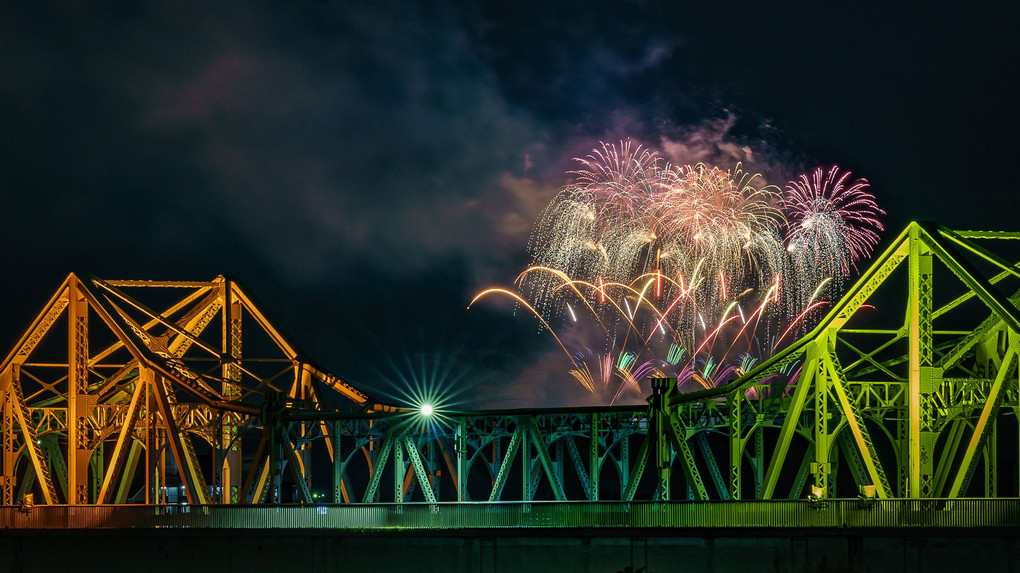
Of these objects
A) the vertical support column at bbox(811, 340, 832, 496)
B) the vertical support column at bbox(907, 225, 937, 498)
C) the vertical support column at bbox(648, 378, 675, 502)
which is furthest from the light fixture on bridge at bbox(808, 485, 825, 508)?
the vertical support column at bbox(648, 378, 675, 502)

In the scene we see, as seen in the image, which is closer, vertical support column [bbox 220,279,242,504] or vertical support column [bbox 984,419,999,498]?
vertical support column [bbox 984,419,999,498]

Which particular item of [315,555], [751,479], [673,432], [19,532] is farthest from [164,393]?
[751,479]

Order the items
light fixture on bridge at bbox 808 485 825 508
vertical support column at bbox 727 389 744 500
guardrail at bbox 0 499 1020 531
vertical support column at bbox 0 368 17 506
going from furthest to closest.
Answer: vertical support column at bbox 0 368 17 506 → vertical support column at bbox 727 389 744 500 → light fixture on bridge at bbox 808 485 825 508 → guardrail at bbox 0 499 1020 531

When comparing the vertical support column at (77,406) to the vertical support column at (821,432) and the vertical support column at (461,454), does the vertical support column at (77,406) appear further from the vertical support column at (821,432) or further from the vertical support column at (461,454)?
the vertical support column at (821,432)

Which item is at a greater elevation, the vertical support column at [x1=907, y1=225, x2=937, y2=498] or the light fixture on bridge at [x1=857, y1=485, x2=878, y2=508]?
the vertical support column at [x1=907, y1=225, x2=937, y2=498]

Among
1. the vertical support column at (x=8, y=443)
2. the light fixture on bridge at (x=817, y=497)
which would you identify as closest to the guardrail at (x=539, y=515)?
the light fixture on bridge at (x=817, y=497)

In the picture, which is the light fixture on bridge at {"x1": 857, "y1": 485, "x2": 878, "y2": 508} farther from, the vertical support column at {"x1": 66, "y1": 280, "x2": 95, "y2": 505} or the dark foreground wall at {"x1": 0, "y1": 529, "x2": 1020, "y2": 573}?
the vertical support column at {"x1": 66, "y1": 280, "x2": 95, "y2": 505}

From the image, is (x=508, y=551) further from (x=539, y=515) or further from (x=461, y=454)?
(x=461, y=454)
